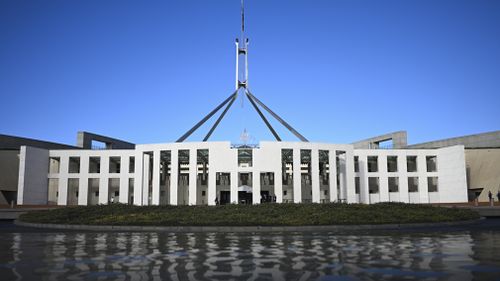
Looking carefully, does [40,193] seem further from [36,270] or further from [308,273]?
[308,273]

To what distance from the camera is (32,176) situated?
45500 mm

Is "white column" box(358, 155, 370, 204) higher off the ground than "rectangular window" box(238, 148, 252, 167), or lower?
lower

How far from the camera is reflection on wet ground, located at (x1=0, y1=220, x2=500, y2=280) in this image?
7715mm

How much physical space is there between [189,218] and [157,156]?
19662 millimetres

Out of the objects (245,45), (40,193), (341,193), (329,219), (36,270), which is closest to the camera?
(36,270)

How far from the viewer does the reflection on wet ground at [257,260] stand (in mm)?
7715

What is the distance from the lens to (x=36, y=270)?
8.30 meters

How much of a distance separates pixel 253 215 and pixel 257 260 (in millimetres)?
12383

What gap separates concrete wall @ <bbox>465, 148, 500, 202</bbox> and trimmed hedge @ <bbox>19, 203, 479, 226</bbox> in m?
31.0

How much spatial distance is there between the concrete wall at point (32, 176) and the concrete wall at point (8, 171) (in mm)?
7087

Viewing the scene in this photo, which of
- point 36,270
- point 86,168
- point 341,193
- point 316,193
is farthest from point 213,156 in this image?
point 36,270

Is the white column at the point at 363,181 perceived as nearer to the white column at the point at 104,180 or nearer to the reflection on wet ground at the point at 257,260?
the white column at the point at 104,180

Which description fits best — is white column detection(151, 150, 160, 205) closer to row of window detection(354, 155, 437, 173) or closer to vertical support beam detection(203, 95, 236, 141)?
vertical support beam detection(203, 95, 236, 141)

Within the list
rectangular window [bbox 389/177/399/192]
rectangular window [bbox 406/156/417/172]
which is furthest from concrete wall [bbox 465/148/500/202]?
rectangular window [bbox 389/177/399/192]
